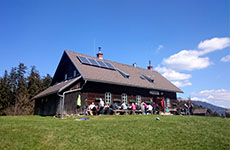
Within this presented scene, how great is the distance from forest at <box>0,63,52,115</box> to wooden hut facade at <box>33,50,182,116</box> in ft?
23.1

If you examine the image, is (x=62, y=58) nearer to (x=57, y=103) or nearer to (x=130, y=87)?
(x=57, y=103)

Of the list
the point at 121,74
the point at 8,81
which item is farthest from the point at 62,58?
the point at 8,81

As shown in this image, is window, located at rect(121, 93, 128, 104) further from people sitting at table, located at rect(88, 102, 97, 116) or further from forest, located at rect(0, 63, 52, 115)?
forest, located at rect(0, 63, 52, 115)

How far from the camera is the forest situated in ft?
99.1

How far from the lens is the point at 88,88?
18.5 metres

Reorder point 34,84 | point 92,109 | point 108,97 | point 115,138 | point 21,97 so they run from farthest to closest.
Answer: point 34,84 → point 21,97 → point 108,97 → point 92,109 → point 115,138

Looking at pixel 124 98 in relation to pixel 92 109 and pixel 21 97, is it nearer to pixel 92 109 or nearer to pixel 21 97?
pixel 92 109

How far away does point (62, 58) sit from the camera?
2306 cm

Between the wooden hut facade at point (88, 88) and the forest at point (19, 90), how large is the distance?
7.04 meters

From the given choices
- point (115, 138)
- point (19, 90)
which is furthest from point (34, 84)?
point (115, 138)

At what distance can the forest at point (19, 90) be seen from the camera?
30.2 m

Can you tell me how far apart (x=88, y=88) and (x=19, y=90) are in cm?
2350

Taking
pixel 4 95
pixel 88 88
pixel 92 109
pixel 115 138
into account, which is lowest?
pixel 115 138

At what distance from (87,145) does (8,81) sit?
38081 mm
